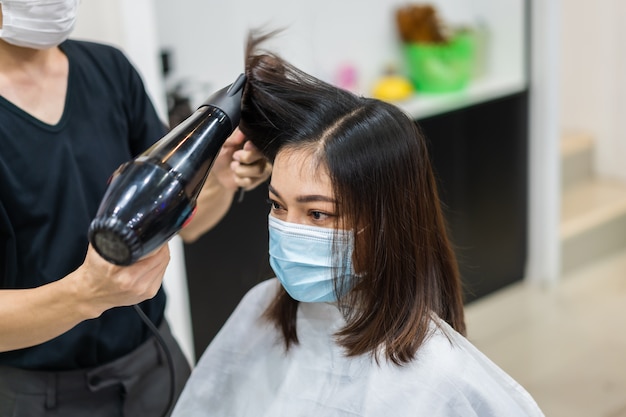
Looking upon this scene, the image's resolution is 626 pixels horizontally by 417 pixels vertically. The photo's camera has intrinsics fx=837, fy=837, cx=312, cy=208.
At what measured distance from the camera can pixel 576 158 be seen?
4176 millimetres

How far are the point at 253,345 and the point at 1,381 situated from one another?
0.45 metres

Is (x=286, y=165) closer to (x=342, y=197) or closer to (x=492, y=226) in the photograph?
(x=342, y=197)

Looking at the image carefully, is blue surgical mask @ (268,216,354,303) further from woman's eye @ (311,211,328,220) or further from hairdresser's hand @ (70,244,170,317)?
hairdresser's hand @ (70,244,170,317)

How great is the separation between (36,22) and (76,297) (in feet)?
1.52

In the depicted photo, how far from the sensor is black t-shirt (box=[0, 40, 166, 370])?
4.41ft

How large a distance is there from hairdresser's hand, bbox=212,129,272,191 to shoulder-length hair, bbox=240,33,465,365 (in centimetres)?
7

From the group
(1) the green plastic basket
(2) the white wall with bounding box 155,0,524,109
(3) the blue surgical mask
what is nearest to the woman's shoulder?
(3) the blue surgical mask

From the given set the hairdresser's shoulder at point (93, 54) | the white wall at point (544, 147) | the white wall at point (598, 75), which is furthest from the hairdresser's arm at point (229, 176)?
the white wall at point (598, 75)

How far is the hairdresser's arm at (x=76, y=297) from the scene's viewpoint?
3.62 ft

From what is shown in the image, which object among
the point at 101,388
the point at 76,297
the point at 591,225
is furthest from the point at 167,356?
the point at 591,225

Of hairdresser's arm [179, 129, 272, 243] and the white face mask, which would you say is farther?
hairdresser's arm [179, 129, 272, 243]

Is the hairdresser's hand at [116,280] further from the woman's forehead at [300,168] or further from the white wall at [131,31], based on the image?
the white wall at [131,31]

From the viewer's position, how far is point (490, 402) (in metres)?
1.27

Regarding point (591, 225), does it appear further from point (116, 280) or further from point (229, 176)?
point (116, 280)
